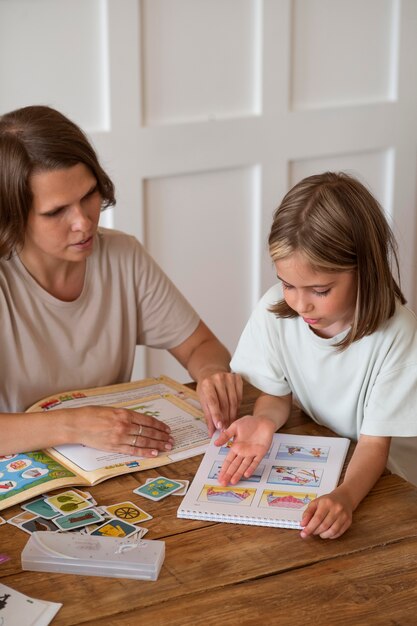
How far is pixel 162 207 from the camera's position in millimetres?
2928

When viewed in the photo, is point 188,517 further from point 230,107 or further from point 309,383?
point 230,107

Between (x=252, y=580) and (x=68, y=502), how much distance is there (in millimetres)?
351

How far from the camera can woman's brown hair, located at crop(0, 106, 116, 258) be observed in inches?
69.2

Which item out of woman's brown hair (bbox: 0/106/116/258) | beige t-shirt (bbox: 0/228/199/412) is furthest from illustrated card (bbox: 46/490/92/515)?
woman's brown hair (bbox: 0/106/116/258)

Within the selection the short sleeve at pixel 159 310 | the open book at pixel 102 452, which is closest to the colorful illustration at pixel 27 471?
the open book at pixel 102 452

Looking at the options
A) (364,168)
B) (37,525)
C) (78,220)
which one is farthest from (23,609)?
(364,168)

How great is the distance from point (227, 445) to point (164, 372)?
1471 mm

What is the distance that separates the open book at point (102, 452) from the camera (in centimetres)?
152

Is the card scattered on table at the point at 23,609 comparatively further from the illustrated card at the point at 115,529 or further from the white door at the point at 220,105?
the white door at the point at 220,105

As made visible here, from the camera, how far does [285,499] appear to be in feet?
4.77

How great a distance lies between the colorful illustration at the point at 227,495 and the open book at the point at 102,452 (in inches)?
5.5

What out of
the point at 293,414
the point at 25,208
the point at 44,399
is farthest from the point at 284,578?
the point at 25,208

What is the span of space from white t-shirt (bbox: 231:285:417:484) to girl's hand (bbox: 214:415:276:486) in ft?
0.44

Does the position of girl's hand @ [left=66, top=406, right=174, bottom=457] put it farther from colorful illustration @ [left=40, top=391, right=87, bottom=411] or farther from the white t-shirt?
the white t-shirt
